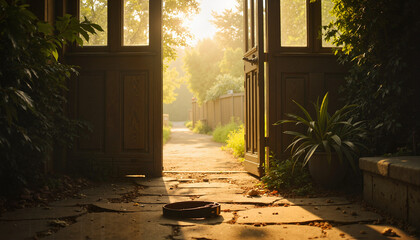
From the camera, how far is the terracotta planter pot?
13.1ft

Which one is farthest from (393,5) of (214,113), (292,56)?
(214,113)

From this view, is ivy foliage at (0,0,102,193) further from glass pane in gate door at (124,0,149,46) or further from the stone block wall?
the stone block wall

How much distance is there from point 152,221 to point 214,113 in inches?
537

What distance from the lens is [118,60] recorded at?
5211 millimetres

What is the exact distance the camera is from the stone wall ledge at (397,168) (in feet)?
8.61

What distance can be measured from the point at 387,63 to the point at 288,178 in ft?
5.29

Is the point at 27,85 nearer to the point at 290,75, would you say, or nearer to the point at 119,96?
the point at 119,96

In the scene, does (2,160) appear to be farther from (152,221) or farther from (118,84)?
(118,84)

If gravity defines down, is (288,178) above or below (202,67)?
below

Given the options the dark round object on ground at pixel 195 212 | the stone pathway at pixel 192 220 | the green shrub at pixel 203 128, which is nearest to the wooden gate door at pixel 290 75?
the stone pathway at pixel 192 220

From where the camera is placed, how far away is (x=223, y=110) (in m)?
14.8

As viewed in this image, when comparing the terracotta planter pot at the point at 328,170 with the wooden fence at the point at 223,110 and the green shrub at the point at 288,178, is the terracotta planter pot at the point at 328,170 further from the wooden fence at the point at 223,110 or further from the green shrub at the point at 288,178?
the wooden fence at the point at 223,110

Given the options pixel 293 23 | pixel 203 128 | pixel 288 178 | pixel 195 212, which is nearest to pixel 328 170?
pixel 288 178

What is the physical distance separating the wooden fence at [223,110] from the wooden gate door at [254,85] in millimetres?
6530
